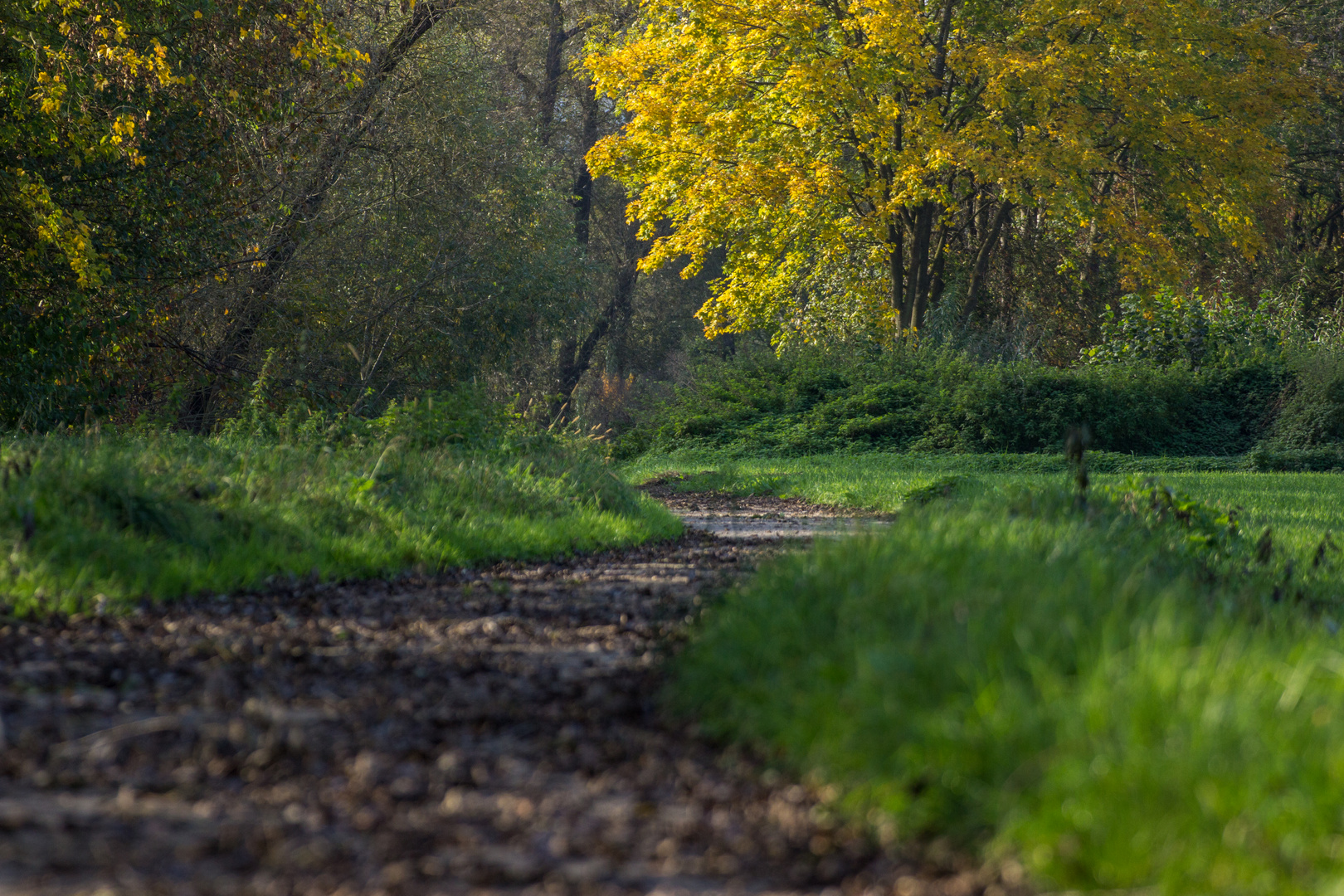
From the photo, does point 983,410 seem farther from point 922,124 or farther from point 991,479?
point 991,479

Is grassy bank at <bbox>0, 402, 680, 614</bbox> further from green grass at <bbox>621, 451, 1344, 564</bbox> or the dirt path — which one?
green grass at <bbox>621, 451, 1344, 564</bbox>

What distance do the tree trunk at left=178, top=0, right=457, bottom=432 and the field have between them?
11.6 m

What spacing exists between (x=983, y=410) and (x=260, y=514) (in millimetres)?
14217

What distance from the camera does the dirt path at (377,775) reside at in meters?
2.59

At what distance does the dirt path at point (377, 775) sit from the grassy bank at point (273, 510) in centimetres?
55

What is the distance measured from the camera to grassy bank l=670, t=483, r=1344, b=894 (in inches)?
91.7

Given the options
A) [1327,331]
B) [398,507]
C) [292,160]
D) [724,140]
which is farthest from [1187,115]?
[398,507]

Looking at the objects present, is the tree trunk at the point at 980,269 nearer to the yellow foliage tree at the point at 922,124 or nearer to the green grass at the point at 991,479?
the yellow foliage tree at the point at 922,124

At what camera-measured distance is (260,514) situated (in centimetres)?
660

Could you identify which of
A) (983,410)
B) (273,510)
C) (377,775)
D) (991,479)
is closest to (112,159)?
(273,510)

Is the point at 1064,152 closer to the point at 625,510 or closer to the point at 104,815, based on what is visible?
the point at 625,510

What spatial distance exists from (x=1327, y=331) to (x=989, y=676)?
21.3 metres

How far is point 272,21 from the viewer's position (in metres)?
12.2

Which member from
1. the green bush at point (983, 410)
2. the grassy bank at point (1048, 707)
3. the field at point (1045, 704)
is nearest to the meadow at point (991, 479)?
the green bush at point (983, 410)
